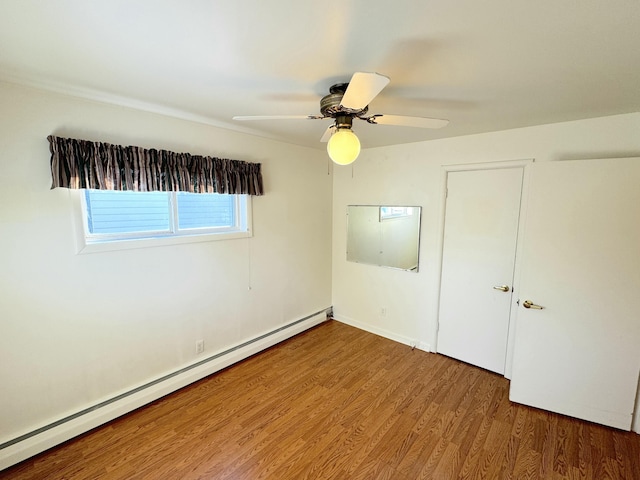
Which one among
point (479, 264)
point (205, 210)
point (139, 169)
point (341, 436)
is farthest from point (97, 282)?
point (479, 264)

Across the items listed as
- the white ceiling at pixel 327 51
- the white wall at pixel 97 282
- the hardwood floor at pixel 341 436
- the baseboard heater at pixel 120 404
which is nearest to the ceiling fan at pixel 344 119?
the white ceiling at pixel 327 51

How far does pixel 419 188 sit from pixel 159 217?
2.60 meters

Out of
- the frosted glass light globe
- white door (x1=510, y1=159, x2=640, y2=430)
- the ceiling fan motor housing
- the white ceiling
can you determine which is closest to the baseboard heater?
the white ceiling

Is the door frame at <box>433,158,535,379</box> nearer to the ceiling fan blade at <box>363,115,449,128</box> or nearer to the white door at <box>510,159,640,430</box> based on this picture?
the white door at <box>510,159,640,430</box>

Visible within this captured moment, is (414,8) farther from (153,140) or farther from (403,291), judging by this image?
(403,291)

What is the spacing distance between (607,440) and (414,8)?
302cm

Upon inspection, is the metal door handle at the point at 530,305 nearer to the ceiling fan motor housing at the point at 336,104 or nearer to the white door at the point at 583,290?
the white door at the point at 583,290

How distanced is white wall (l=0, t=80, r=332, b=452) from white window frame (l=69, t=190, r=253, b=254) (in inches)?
2.0

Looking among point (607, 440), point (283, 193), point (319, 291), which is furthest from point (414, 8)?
point (319, 291)

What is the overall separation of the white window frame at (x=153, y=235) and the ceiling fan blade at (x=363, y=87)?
71.4 inches

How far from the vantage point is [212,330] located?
2795 mm

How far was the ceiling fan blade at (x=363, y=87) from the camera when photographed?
117cm

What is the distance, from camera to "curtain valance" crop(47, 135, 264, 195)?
1.84 metres

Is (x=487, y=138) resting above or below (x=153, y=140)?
above
